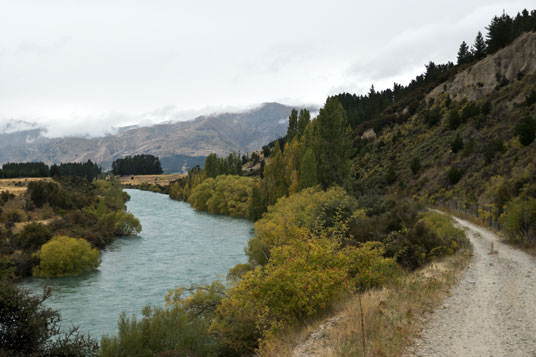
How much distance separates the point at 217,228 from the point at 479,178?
43431mm

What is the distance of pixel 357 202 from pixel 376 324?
22.5 metres

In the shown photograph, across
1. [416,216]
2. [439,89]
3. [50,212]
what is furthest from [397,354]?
[439,89]

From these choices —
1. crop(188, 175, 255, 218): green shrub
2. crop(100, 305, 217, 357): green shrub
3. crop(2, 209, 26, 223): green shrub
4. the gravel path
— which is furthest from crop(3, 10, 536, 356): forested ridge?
crop(2, 209, 26, 223): green shrub

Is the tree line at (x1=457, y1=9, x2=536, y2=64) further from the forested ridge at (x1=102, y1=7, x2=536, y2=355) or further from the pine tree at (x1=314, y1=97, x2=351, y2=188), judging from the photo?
the pine tree at (x1=314, y1=97, x2=351, y2=188)

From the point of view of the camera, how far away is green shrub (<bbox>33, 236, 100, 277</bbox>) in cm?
3966

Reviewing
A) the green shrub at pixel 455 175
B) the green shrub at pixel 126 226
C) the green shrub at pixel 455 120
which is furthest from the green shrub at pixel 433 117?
the green shrub at pixel 126 226

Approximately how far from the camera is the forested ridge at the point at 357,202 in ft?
51.1

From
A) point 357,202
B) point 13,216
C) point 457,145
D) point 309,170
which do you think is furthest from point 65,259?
point 457,145

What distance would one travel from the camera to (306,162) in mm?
55625

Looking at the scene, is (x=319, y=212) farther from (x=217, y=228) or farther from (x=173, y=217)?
(x=173, y=217)

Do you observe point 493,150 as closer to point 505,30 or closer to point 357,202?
point 357,202

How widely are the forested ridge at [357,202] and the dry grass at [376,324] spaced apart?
58cm

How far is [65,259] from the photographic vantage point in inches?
1577

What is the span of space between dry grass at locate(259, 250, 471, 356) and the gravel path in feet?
1.48
